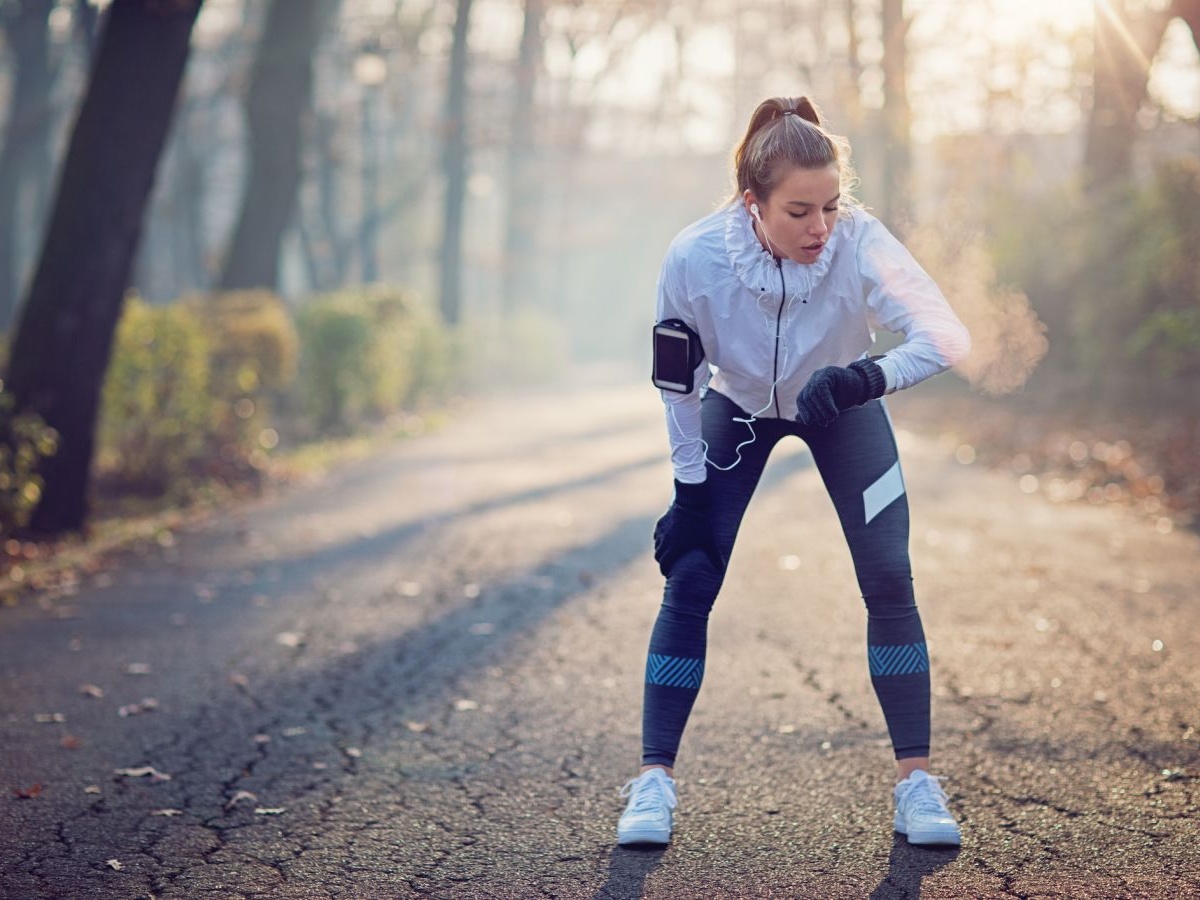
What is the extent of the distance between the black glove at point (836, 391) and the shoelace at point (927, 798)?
1.02 meters

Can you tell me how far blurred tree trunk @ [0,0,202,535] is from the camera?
8.65 meters

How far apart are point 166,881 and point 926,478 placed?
999cm

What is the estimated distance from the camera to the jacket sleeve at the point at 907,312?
11.0ft

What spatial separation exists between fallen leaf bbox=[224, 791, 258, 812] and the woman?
120 cm

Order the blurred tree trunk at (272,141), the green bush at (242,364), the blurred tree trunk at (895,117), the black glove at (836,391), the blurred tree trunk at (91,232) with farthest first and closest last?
the blurred tree trunk at (895,117), the blurred tree trunk at (272,141), the green bush at (242,364), the blurred tree trunk at (91,232), the black glove at (836,391)

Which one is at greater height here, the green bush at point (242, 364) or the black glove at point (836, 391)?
the green bush at point (242, 364)

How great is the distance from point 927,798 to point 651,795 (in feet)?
2.31

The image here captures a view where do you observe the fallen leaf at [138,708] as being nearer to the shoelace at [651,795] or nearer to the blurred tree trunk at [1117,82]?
the shoelace at [651,795]

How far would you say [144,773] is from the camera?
444 centimetres

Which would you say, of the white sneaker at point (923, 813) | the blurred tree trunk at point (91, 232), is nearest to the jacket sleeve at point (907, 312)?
the white sneaker at point (923, 813)

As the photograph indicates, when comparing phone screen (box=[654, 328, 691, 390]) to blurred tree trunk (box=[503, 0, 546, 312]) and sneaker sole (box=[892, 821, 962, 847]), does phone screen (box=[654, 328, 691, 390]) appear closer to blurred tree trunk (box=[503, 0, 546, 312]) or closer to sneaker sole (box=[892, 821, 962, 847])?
sneaker sole (box=[892, 821, 962, 847])

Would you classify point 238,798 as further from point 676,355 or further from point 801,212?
point 801,212

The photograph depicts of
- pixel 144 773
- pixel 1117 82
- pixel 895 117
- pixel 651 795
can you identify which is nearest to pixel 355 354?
pixel 1117 82

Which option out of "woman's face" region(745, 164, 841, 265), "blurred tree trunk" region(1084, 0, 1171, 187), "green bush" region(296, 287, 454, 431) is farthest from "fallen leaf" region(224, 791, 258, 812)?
"green bush" region(296, 287, 454, 431)
